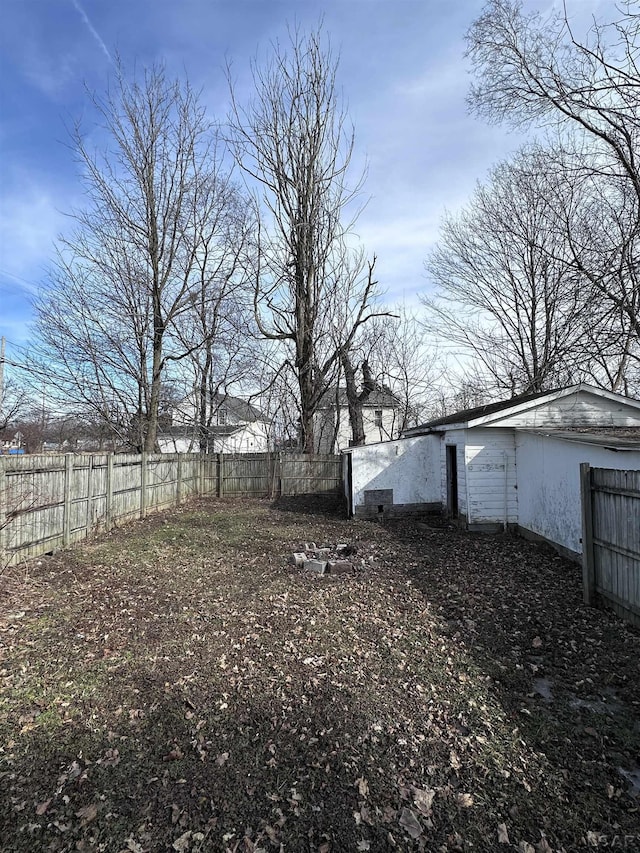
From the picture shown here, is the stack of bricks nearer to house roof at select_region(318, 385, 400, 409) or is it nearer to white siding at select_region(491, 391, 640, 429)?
white siding at select_region(491, 391, 640, 429)

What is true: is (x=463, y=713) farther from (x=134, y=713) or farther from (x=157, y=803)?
(x=134, y=713)

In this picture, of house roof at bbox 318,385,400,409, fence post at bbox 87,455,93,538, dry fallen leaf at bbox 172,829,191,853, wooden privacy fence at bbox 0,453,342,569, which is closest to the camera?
dry fallen leaf at bbox 172,829,191,853

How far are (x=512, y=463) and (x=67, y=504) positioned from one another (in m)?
9.13

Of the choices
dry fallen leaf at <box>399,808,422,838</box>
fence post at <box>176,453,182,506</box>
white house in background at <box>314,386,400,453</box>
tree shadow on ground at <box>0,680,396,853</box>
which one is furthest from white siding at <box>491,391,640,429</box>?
white house in background at <box>314,386,400,453</box>

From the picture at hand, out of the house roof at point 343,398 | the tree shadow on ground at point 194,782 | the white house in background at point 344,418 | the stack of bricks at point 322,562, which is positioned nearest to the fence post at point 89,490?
the stack of bricks at point 322,562

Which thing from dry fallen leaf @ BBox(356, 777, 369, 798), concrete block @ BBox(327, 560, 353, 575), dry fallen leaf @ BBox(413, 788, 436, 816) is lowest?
dry fallen leaf @ BBox(413, 788, 436, 816)

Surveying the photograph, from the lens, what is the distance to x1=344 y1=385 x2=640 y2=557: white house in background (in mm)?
7574

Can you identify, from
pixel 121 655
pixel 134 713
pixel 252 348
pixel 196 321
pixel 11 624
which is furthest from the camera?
pixel 252 348

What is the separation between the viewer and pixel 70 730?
308 cm

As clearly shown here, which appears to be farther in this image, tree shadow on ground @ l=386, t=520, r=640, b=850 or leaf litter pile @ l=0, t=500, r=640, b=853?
tree shadow on ground @ l=386, t=520, r=640, b=850

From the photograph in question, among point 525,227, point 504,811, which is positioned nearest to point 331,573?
point 504,811

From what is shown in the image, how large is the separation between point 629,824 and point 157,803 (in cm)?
252

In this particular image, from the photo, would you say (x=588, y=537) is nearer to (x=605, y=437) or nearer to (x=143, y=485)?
(x=605, y=437)

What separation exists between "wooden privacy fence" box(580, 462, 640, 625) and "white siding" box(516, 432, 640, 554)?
4.80ft
